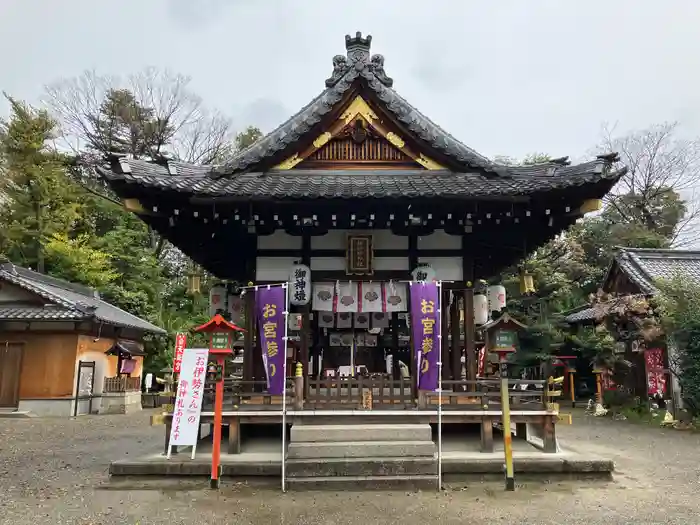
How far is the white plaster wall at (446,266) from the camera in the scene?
10.1 m

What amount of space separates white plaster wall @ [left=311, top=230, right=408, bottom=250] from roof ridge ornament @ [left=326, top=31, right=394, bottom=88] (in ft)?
13.6

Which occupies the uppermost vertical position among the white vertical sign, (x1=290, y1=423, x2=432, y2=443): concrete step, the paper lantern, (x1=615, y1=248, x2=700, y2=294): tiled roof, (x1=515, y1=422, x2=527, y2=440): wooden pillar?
(x1=615, y1=248, x2=700, y2=294): tiled roof

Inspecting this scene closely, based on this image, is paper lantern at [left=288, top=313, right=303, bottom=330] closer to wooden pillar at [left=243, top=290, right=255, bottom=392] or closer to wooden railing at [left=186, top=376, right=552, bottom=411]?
wooden pillar at [left=243, top=290, right=255, bottom=392]

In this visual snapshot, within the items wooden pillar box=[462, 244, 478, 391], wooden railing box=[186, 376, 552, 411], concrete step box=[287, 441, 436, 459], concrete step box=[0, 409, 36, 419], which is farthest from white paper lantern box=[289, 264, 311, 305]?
concrete step box=[0, 409, 36, 419]

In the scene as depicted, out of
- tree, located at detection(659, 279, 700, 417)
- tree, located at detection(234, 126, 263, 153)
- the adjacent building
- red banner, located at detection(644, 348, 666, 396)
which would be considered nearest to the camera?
tree, located at detection(659, 279, 700, 417)

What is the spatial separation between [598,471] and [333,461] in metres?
4.41

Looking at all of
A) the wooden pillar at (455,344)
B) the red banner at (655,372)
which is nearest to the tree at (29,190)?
the wooden pillar at (455,344)

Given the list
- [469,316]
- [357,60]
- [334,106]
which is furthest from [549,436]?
[357,60]

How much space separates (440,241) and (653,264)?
1662cm

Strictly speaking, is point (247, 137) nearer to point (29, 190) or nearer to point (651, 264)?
point (29, 190)

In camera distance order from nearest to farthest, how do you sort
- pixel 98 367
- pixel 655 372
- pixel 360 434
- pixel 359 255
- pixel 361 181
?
pixel 360 434 → pixel 361 181 → pixel 359 255 → pixel 655 372 → pixel 98 367

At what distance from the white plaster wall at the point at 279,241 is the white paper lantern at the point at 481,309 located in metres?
3.86

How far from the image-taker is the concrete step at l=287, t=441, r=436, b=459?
8.14 metres

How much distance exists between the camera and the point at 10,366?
2117 centimetres
